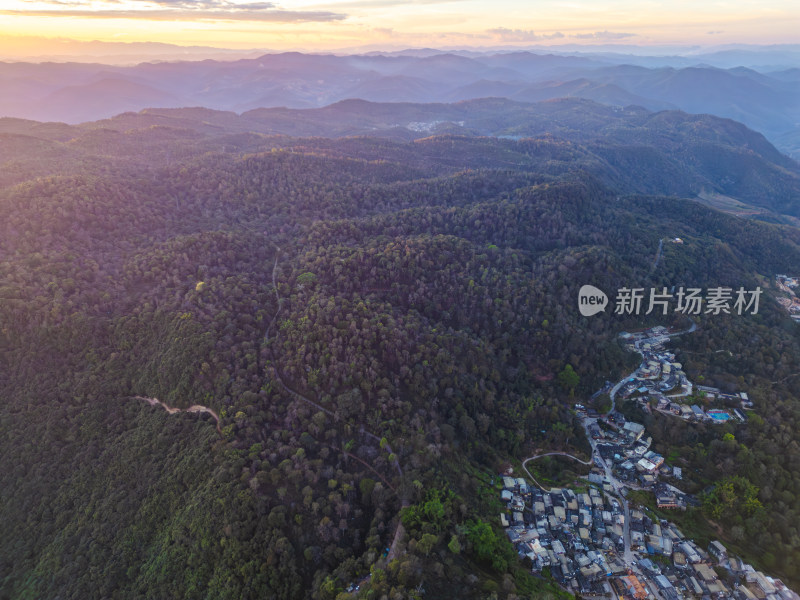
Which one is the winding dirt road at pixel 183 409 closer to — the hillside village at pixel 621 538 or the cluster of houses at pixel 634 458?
the hillside village at pixel 621 538

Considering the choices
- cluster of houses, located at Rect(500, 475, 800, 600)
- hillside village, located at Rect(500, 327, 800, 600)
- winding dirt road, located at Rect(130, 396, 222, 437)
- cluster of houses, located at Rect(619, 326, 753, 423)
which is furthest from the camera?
cluster of houses, located at Rect(619, 326, 753, 423)

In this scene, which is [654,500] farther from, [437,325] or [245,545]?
[245,545]

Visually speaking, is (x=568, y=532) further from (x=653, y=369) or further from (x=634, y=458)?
(x=653, y=369)

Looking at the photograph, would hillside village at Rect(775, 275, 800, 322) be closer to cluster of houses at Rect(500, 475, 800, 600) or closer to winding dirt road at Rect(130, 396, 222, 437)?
cluster of houses at Rect(500, 475, 800, 600)

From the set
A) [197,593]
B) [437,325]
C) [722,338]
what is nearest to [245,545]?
[197,593]

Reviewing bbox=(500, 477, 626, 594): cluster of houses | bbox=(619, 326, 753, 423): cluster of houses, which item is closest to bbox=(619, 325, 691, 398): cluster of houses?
bbox=(619, 326, 753, 423): cluster of houses

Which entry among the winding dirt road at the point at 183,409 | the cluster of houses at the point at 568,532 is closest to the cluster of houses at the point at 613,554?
the cluster of houses at the point at 568,532
